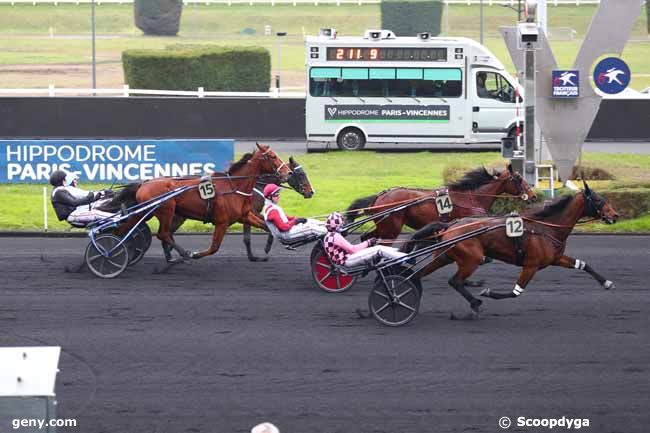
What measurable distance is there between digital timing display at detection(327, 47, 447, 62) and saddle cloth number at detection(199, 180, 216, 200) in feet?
41.3

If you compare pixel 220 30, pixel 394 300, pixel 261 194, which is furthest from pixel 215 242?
pixel 220 30

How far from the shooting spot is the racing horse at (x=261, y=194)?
1314cm

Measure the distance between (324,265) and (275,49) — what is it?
35889 mm

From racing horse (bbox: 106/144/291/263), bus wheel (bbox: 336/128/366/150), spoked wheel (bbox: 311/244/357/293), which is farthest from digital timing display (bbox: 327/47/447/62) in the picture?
spoked wheel (bbox: 311/244/357/293)

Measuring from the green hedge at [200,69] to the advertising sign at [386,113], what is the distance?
9101 mm

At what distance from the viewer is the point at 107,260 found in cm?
1316

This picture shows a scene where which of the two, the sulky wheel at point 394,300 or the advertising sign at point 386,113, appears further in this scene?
Result: the advertising sign at point 386,113

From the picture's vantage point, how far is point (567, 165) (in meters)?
18.6

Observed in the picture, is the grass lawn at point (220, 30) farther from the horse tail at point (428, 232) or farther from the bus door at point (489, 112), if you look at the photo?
the horse tail at point (428, 232)

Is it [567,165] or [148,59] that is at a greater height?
[148,59]

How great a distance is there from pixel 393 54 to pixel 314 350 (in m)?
16.0

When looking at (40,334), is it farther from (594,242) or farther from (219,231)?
(594,242)

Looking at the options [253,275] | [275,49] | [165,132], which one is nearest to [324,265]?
[253,275]

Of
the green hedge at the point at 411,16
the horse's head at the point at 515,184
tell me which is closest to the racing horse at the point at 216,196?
the horse's head at the point at 515,184
